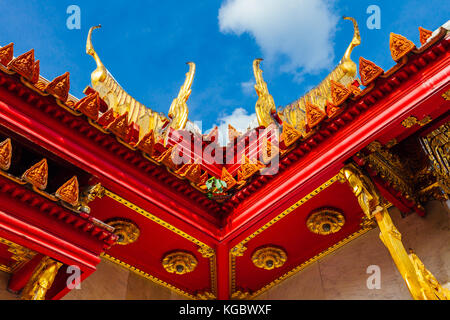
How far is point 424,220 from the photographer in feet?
20.8

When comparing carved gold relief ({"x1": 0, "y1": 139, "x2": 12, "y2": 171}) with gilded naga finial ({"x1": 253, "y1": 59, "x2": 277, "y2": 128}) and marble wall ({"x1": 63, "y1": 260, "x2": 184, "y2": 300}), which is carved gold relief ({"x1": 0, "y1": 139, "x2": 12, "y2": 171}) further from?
gilded naga finial ({"x1": 253, "y1": 59, "x2": 277, "y2": 128})

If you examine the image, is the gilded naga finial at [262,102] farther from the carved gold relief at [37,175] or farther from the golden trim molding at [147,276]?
the carved gold relief at [37,175]

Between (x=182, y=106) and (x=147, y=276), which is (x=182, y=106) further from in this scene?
(x=147, y=276)

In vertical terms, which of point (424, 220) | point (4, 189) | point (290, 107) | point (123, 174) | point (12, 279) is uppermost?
point (290, 107)

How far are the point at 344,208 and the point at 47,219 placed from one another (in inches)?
161

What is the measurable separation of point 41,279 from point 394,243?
400cm

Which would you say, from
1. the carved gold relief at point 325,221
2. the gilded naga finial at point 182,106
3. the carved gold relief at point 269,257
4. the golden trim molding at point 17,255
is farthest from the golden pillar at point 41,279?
the gilded naga finial at point 182,106

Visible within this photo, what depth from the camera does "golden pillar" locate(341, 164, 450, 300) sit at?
464cm

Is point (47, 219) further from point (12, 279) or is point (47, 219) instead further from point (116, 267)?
point (116, 267)

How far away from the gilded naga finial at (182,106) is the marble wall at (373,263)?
4.11 meters

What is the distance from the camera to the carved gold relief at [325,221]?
6.54m

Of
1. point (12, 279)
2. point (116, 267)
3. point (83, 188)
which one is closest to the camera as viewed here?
point (12, 279)

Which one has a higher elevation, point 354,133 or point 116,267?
point 354,133
